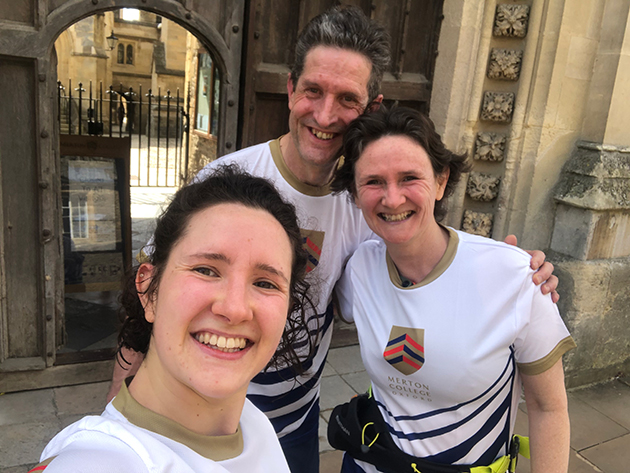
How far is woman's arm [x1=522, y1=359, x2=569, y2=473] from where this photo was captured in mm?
1569

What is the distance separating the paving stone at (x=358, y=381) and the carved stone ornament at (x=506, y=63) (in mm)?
2451

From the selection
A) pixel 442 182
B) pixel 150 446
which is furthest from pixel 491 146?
pixel 150 446

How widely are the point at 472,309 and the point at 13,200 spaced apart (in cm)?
275

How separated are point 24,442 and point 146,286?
7.48 feet

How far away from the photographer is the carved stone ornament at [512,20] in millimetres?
3686

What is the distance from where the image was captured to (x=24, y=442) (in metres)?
2.89

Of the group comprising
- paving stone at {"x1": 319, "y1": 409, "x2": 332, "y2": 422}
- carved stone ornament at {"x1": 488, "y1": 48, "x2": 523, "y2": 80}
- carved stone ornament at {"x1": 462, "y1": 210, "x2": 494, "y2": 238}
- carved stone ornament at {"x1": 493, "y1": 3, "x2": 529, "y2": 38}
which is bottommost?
paving stone at {"x1": 319, "y1": 409, "x2": 332, "y2": 422}

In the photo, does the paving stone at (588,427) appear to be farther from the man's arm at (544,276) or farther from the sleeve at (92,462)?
the sleeve at (92,462)

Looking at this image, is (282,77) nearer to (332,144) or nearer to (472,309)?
(332,144)

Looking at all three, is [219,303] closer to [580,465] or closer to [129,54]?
[580,465]

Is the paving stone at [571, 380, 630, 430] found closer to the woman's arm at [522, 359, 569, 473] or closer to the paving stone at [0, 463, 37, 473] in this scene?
the woman's arm at [522, 359, 569, 473]

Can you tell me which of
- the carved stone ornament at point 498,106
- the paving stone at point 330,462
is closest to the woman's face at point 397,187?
the paving stone at point 330,462

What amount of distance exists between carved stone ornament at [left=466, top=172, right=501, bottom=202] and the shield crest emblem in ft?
7.89

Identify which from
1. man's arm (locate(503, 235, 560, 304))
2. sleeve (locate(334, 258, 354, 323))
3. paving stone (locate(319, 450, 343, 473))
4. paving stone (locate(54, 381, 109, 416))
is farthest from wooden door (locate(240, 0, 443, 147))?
man's arm (locate(503, 235, 560, 304))
